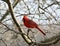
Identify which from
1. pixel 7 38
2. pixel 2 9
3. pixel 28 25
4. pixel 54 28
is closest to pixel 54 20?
pixel 54 28

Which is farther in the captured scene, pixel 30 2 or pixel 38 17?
pixel 30 2

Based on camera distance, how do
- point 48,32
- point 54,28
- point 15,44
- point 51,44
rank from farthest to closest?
point 15,44 < point 54,28 < point 48,32 < point 51,44

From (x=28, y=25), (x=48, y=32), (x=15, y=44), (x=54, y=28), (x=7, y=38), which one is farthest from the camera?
(x=7, y=38)

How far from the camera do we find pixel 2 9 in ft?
16.9

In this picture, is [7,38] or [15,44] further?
[7,38]

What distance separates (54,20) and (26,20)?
798mm

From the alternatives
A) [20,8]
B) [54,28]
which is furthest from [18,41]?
[54,28]

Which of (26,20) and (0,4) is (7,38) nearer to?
(0,4)

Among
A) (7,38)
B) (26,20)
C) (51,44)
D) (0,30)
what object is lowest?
(7,38)

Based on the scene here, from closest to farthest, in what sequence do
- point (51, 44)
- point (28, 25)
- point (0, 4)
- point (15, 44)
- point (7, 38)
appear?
point (51, 44) → point (28, 25) → point (0, 4) → point (15, 44) → point (7, 38)

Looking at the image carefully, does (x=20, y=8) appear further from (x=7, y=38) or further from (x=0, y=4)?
(x=7, y=38)

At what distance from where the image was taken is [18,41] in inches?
217

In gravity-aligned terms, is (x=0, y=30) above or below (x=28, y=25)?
below

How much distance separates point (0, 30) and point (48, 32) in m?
1.12
